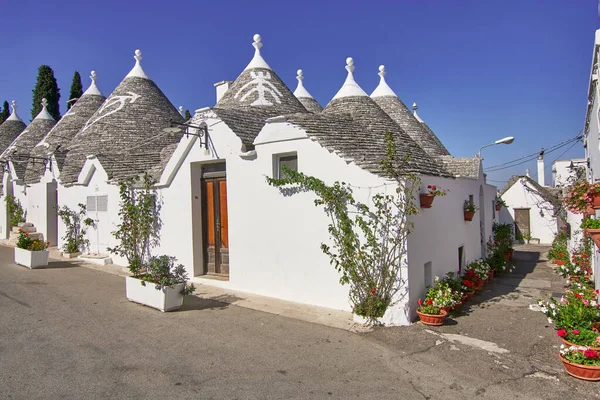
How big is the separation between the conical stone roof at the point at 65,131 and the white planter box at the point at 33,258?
555 cm

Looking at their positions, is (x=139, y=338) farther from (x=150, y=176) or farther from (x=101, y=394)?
(x=150, y=176)

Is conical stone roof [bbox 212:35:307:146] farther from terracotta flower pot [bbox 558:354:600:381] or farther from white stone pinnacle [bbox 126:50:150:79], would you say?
terracotta flower pot [bbox 558:354:600:381]

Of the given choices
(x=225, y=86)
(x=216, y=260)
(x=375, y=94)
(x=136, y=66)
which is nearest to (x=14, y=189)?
(x=136, y=66)

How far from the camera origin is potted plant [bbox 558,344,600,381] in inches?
176

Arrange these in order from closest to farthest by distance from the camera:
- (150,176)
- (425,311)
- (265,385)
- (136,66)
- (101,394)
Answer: (101,394) → (265,385) → (425,311) → (150,176) → (136,66)

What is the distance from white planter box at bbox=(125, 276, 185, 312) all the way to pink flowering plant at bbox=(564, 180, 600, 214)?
6307 millimetres

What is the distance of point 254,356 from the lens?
5.18 m

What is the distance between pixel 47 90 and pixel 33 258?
26.8m

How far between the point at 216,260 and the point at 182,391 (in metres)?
5.23

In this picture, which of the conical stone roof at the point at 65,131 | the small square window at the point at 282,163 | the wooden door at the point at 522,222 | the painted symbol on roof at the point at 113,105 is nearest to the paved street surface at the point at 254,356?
the small square window at the point at 282,163

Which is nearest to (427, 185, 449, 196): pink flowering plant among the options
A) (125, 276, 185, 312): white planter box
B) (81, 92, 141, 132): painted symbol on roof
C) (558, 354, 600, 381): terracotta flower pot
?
(558, 354, 600, 381): terracotta flower pot

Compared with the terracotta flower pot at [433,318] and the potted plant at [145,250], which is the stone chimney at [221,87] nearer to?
the potted plant at [145,250]

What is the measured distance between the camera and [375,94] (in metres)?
15.3

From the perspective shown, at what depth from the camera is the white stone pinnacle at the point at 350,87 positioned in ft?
34.6
